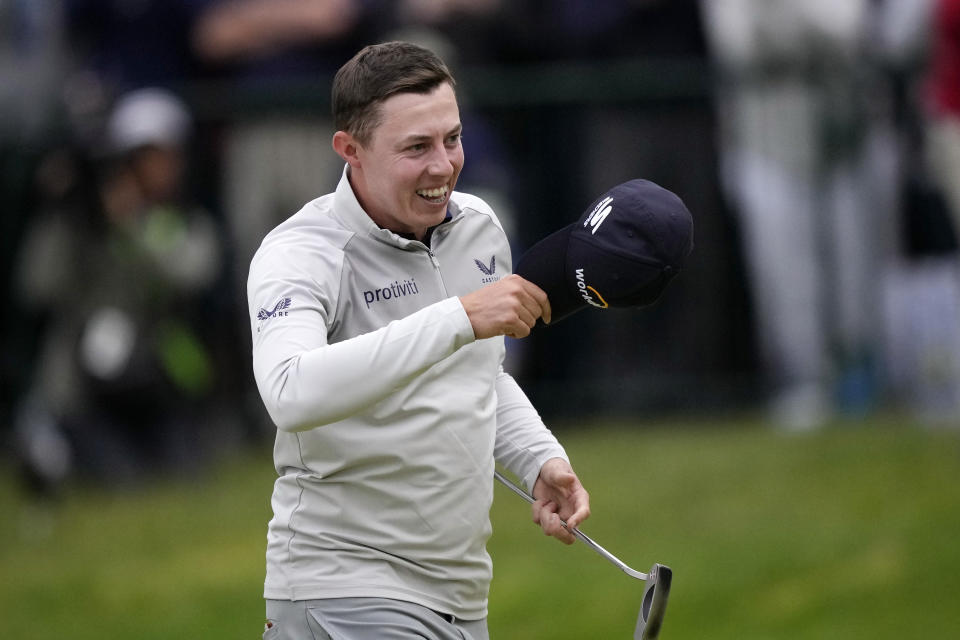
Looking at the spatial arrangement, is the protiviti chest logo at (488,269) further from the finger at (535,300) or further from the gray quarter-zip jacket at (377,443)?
the finger at (535,300)

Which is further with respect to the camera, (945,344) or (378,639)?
(945,344)

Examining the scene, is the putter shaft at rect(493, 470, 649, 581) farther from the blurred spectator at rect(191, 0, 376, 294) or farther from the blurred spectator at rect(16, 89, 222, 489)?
the blurred spectator at rect(191, 0, 376, 294)

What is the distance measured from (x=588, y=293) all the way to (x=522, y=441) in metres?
0.68

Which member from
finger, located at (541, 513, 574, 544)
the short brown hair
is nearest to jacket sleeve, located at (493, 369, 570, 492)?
finger, located at (541, 513, 574, 544)

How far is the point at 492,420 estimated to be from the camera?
445 centimetres

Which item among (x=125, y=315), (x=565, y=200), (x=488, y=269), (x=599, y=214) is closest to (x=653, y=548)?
(x=565, y=200)

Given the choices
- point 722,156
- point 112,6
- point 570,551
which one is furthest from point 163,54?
point 570,551

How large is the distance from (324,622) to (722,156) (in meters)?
6.69

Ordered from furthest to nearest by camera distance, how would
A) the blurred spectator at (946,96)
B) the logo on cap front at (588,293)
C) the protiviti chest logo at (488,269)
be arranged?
the blurred spectator at (946,96) → the protiviti chest logo at (488,269) → the logo on cap front at (588,293)

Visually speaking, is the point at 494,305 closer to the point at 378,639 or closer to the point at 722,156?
the point at 378,639

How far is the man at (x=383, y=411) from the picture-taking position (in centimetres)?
419

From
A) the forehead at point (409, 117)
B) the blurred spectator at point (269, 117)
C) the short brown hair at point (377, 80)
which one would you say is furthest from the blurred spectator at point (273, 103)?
the forehead at point (409, 117)

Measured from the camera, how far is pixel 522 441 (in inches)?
184

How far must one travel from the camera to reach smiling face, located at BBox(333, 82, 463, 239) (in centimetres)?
420
